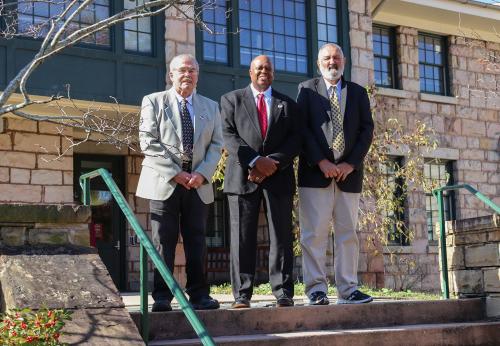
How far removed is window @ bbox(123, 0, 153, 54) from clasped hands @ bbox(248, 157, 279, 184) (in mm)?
7194

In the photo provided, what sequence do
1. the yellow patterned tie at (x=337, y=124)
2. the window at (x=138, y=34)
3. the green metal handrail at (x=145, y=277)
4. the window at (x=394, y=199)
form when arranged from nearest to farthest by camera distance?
the green metal handrail at (x=145, y=277), the yellow patterned tie at (x=337, y=124), the window at (x=138, y=34), the window at (x=394, y=199)

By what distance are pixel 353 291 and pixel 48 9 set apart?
748cm

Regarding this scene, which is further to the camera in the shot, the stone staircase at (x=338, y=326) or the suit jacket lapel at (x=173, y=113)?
the suit jacket lapel at (x=173, y=113)

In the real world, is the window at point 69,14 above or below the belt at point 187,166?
above

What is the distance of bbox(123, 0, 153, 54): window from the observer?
1265 cm

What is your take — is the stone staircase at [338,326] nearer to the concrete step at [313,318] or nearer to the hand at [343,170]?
the concrete step at [313,318]

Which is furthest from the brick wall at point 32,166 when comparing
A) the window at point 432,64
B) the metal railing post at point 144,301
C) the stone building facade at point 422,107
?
the window at point 432,64

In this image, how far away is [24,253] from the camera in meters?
5.07

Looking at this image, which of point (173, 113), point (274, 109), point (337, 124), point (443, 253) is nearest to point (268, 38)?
point (443, 253)

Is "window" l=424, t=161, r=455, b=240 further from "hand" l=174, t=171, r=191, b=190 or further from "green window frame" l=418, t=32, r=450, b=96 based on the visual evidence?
"hand" l=174, t=171, r=191, b=190

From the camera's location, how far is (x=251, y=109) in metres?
6.22

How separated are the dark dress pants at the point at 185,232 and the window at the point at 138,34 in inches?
289

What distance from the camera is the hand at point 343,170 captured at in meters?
6.16

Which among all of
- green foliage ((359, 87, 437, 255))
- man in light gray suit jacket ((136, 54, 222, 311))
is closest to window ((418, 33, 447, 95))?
green foliage ((359, 87, 437, 255))
